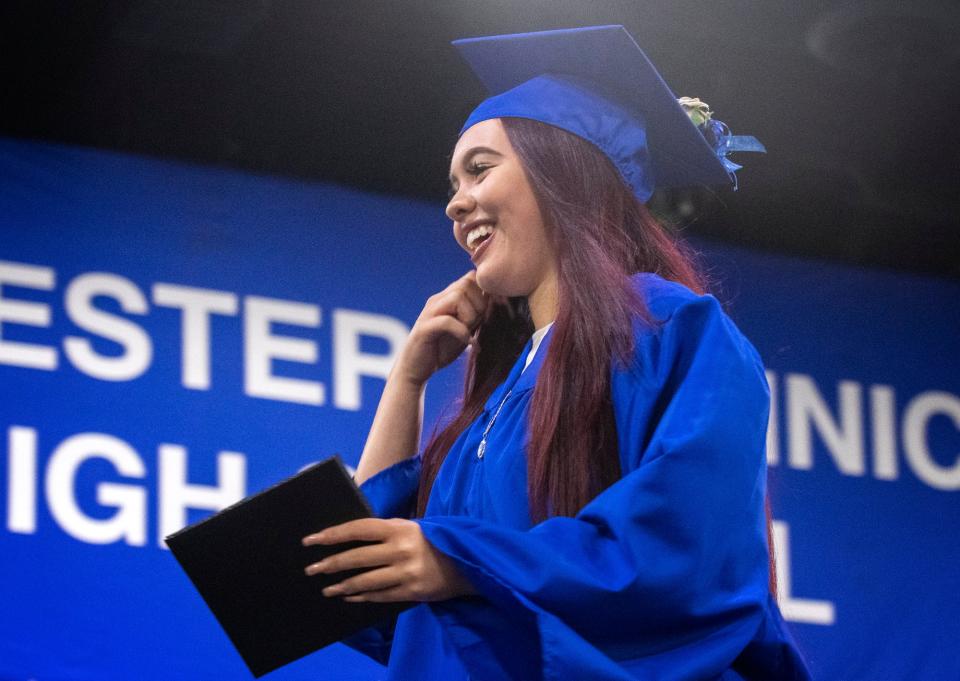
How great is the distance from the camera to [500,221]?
225 cm

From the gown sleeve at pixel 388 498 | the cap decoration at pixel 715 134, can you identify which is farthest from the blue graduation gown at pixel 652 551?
the cap decoration at pixel 715 134

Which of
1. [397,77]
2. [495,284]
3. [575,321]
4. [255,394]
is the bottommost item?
[575,321]

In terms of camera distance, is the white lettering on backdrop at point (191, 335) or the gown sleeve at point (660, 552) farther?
the white lettering on backdrop at point (191, 335)

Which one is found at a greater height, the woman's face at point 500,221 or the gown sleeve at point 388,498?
the woman's face at point 500,221

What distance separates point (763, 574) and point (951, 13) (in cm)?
258

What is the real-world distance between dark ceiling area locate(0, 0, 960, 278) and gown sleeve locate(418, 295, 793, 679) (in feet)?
7.47

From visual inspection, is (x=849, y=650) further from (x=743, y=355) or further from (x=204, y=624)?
(x=743, y=355)

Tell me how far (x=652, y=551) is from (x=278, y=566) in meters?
0.39

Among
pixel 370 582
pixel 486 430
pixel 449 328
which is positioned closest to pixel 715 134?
pixel 449 328

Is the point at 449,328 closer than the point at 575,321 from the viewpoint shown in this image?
No

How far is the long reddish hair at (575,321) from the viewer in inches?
77.2

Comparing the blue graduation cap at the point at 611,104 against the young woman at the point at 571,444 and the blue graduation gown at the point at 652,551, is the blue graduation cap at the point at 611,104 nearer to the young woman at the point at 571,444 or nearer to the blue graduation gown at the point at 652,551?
the young woman at the point at 571,444

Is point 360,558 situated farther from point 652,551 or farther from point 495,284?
point 495,284

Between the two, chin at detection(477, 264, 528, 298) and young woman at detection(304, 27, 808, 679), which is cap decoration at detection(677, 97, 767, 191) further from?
chin at detection(477, 264, 528, 298)
